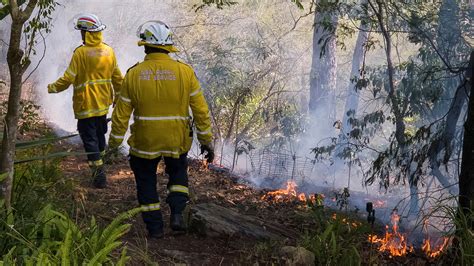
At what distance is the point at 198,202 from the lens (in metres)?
7.09

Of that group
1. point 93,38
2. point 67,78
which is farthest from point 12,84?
point 93,38

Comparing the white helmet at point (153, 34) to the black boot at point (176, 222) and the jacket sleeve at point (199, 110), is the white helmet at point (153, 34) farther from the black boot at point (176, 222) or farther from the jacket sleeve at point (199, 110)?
the black boot at point (176, 222)

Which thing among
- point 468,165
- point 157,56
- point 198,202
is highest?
point 157,56

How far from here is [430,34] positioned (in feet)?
29.6

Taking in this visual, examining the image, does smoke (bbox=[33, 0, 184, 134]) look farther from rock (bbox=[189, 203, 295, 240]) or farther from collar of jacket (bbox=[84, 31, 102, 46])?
rock (bbox=[189, 203, 295, 240])

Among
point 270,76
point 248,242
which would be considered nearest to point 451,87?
point 248,242

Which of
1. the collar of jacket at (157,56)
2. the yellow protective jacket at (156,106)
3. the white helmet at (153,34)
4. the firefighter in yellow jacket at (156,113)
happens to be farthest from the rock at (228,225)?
the white helmet at (153,34)

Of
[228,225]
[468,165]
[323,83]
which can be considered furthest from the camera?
[323,83]

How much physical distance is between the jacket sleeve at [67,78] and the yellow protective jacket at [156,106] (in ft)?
5.76

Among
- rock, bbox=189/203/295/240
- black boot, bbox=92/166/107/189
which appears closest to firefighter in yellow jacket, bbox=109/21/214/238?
rock, bbox=189/203/295/240

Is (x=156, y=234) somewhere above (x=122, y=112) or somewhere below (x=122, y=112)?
below

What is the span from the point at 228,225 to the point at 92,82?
8.52 feet

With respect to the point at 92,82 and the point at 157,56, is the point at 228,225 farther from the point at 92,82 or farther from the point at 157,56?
the point at 92,82

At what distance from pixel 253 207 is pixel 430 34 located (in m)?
4.10
